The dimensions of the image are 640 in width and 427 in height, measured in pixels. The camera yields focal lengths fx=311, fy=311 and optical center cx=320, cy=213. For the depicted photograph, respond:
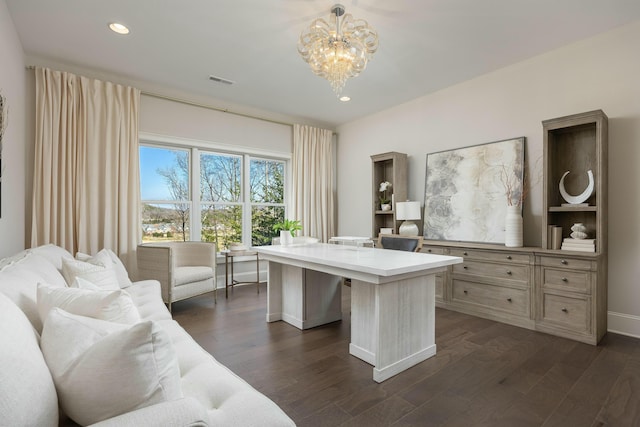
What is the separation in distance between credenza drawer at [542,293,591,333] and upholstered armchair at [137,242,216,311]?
3.48 metres

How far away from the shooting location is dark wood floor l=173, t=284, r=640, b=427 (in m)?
1.70

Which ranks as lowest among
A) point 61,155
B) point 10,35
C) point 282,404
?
point 282,404

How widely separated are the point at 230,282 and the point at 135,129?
2.39 metres

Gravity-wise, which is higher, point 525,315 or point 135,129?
point 135,129

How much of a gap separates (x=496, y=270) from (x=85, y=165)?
453 centimetres

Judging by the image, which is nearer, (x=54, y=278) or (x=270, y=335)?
(x=54, y=278)

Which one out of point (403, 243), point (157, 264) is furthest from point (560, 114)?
point (157, 264)

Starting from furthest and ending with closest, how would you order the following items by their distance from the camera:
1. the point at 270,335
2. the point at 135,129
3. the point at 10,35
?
the point at 135,129 < the point at 270,335 < the point at 10,35

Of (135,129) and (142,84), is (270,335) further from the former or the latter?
(142,84)

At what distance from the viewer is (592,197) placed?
9.44 feet

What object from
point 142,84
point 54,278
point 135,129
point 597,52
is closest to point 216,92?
point 142,84

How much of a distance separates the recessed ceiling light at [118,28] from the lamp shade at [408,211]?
11.3 feet

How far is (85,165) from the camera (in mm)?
3430

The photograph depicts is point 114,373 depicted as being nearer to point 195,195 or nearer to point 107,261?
point 107,261
